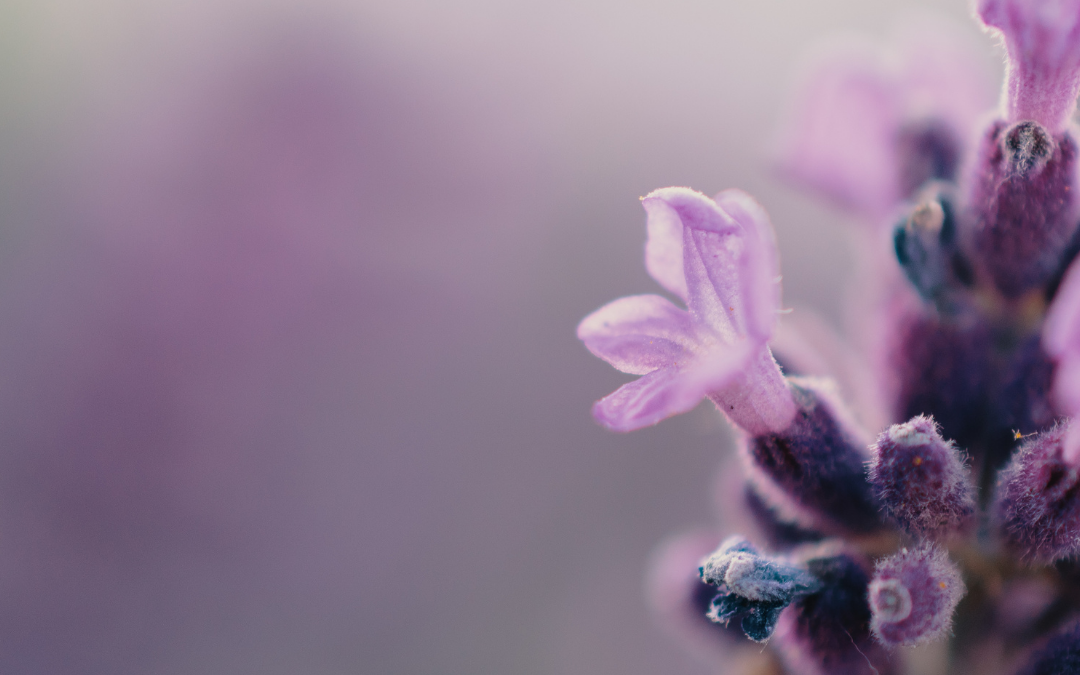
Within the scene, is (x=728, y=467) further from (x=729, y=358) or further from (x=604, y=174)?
(x=604, y=174)

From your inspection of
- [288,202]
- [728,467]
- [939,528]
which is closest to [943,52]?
[728,467]

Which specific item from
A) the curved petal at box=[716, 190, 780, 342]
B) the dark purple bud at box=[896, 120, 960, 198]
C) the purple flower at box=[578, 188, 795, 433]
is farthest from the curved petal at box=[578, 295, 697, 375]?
the dark purple bud at box=[896, 120, 960, 198]

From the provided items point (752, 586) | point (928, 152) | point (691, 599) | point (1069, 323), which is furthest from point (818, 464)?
point (928, 152)

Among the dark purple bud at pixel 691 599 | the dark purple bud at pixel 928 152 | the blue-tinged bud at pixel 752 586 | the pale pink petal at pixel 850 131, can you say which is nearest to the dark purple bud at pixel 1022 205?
the dark purple bud at pixel 928 152

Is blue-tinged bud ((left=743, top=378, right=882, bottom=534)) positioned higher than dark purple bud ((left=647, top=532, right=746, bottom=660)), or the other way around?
blue-tinged bud ((left=743, top=378, right=882, bottom=534))

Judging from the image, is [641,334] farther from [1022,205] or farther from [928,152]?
[928,152]

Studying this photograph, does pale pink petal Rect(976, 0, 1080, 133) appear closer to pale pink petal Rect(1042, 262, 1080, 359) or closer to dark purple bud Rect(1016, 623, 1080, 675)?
pale pink petal Rect(1042, 262, 1080, 359)

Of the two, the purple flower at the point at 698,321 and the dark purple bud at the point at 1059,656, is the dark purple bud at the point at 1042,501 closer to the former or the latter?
the dark purple bud at the point at 1059,656
